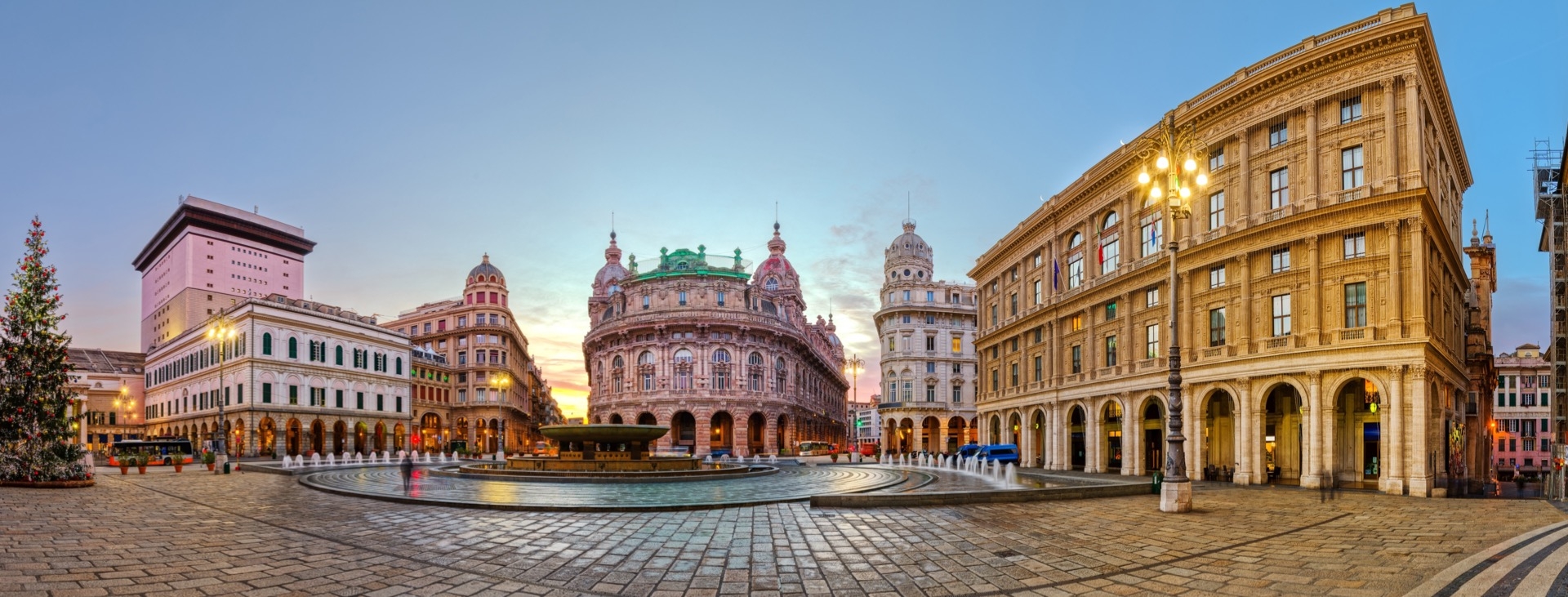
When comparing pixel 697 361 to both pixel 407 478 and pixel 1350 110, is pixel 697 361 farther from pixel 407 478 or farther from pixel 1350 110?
pixel 1350 110

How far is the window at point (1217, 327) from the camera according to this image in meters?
32.8

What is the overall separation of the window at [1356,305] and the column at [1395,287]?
930 mm

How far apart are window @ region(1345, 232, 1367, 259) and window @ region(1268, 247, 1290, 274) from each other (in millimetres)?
2031

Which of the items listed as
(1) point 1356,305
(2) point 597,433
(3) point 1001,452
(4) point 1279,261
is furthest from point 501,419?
(1) point 1356,305

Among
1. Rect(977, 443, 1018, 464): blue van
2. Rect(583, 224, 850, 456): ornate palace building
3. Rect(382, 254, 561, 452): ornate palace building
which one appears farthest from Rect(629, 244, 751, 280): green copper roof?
Rect(977, 443, 1018, 464): blue van

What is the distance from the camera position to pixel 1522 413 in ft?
252

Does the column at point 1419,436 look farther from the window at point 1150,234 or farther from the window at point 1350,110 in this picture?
the window at point 1150,234

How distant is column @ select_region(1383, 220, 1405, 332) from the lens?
86.7ft

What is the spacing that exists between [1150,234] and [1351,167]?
7.49 m

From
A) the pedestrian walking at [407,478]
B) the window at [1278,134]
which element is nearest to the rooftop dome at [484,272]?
the pedestrian walking at [407,478]

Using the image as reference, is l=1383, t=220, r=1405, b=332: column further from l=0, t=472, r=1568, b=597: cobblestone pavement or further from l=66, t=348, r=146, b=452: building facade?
l=66, t=348, r=146, b=452: building facade

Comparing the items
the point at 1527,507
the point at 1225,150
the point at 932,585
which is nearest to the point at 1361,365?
the point at 1527,507

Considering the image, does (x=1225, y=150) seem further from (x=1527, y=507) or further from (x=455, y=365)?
(x=455, y=365)

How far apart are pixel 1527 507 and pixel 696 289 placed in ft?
230
